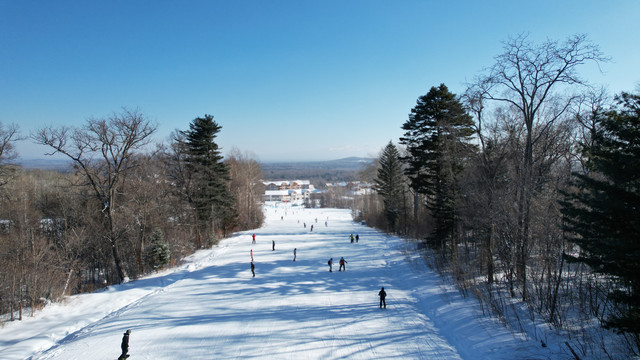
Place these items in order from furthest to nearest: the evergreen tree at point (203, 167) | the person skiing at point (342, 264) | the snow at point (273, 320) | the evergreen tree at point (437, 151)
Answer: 1. the evergreen tree at point (203, 167)
2. the person skiing at point (342, 264)
3. the evergreen tree at point (437, 151)
4. the snow at point (273, 320)

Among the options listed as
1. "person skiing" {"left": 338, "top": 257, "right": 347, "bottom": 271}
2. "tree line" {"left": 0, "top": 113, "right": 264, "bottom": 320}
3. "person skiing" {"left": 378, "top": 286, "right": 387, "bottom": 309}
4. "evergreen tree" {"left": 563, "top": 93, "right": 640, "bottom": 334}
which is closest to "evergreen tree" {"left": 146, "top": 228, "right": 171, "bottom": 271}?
"tree line" {"left": 0, "top": 113, "right": 264, "bottom": 320}

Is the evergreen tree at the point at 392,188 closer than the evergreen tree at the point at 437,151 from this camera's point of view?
No

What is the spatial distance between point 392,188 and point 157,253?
90.2 ft

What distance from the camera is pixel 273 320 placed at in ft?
44.4

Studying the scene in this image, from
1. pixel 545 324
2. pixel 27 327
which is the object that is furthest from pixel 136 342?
pixel 545 324

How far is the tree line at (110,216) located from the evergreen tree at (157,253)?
0.07 m

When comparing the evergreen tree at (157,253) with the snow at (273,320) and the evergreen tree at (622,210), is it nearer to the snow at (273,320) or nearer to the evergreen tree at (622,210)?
the snow at (273,320)

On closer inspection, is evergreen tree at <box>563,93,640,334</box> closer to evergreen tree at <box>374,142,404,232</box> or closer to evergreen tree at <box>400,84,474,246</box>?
evergreen tree at <box>400,84,474,246</box>

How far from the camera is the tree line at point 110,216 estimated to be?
16.7 m

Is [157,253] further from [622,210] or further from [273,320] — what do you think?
[622,210]

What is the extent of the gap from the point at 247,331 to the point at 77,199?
76.3ft

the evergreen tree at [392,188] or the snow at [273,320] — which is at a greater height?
the evergreen tree at [392,188]

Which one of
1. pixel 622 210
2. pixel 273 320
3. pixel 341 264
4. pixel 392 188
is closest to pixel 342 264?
pixel 341 264

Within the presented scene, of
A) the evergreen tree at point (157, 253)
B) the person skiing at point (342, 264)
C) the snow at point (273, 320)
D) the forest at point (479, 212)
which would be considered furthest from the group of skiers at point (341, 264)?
the evergreen tree at point (157, 253)
